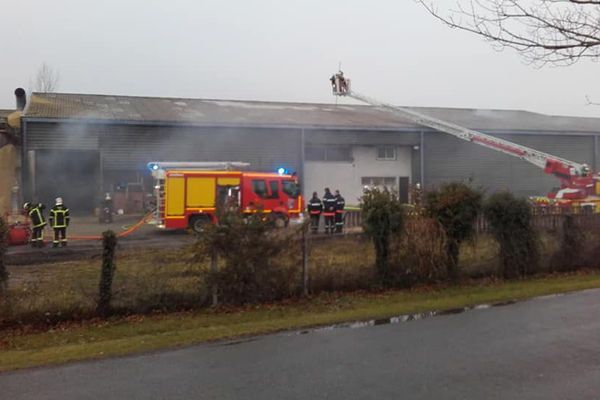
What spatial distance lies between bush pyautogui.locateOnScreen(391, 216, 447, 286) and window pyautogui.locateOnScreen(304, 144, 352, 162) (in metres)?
21.2

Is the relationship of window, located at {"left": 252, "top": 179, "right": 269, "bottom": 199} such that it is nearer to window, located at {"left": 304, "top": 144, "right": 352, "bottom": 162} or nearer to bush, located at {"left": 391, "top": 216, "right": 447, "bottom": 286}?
bush, located at {"left": 391, "top": 216, "right": 447, "bottom": 286}

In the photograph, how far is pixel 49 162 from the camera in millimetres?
25906

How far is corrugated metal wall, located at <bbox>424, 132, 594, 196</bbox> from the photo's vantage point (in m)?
32.5

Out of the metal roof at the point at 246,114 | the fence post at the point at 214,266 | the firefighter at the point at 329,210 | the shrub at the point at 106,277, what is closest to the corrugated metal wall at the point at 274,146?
the metal roof at the point at 246,114

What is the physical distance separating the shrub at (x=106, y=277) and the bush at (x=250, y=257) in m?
1.09

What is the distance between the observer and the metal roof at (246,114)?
27131mm

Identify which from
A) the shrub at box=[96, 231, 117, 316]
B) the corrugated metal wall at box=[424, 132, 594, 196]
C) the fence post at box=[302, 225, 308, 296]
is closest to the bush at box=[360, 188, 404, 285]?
the fence post at box=[302, 225, 308, 296]

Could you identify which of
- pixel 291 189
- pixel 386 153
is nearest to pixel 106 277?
pixel 291 189

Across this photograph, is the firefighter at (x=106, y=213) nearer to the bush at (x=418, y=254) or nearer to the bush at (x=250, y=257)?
the bush at (x=250, y=257)

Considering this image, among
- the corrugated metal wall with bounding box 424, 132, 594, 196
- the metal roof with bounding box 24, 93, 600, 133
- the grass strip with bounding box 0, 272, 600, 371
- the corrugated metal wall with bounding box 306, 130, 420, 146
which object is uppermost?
the metal roof with bounding box 24, 93, 600, 133

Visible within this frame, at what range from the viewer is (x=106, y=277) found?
7461 millimetres

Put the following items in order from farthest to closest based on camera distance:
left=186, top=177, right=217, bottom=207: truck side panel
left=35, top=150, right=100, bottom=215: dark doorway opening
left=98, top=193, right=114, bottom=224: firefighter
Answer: left=35, top=150, right=100, bottom=215: dark doorway opening → left=98, top=193, right=114, bottom=224: firefighter → left=186, top=177, right=217, bottom=207: truck side panel

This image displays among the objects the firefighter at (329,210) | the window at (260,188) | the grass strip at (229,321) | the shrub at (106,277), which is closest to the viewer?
the grass strip at (229,321)

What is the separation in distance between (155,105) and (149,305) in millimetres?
25211
